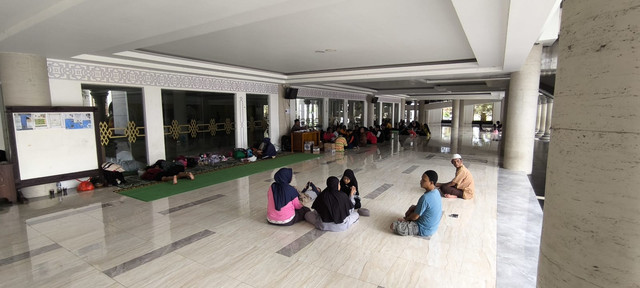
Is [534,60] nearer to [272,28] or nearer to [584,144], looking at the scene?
[272,28]

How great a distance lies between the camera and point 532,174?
8.58 metres

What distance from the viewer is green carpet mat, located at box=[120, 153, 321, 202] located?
6.25 metres

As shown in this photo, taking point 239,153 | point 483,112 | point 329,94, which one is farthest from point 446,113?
point 239,153

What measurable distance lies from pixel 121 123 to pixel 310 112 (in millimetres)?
9080

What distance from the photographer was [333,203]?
4.20 metres

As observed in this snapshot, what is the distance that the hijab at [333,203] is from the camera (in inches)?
165

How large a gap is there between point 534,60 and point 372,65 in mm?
4315

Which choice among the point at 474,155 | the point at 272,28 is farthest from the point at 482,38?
the point at 474,155

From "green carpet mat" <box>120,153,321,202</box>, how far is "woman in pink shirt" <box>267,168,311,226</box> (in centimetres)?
286

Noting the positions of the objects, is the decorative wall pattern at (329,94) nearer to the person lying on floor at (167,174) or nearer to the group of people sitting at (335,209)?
the person lying on floor at (167,174)

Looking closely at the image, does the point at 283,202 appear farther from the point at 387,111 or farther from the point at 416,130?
the point at 387,111

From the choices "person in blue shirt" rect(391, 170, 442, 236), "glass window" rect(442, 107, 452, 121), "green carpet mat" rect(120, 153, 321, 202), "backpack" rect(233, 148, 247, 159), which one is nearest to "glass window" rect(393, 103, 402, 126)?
"glass window" rect(442, 107, 452, 121)

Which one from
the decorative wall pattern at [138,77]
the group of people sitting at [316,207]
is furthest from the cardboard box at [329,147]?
the group of people sitting at [316,207]

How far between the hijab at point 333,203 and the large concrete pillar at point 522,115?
6.92 meters
